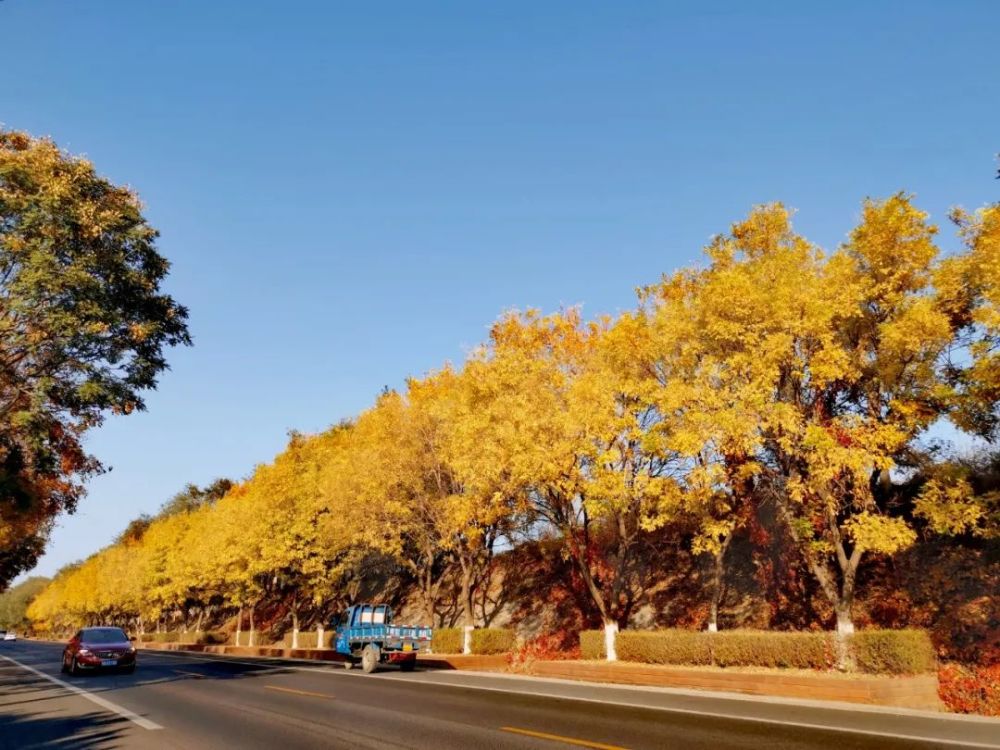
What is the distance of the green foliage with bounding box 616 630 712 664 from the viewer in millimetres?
19297

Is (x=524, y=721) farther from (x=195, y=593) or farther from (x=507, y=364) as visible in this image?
(x=195, y=593)

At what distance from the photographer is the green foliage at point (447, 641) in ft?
97.6

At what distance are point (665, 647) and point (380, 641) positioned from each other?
10.2 metres

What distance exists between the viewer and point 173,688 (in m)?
18.4

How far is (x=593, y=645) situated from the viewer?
918 inches

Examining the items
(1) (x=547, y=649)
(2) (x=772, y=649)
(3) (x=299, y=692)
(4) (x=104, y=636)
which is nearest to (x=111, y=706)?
(3) (x=299, y=692)

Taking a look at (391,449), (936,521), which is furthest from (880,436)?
(391,449)

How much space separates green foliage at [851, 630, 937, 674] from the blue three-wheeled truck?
47.9ft

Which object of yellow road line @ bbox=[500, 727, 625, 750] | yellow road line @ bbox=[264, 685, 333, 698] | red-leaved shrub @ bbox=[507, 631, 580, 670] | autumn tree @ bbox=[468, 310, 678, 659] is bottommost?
red-leaved shrub @ bbox=[507, 631, 580, 670]

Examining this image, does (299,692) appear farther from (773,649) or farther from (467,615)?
(467,615)

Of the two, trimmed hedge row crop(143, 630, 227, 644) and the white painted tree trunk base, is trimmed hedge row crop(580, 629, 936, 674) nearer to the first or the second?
the white painted tree trunk base

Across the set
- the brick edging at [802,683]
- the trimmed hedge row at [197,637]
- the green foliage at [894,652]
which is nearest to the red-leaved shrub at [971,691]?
the brick edging at [802,683]

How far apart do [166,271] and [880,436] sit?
20334 mm

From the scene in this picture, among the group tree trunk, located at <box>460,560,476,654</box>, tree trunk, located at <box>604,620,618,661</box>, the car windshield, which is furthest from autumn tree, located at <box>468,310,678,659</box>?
the car windshield
